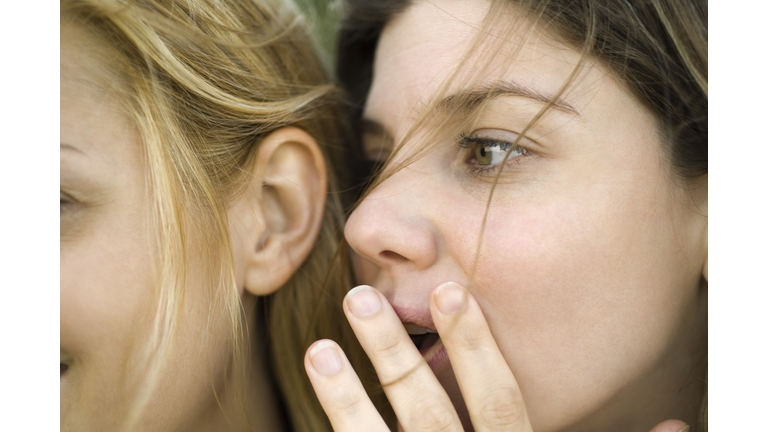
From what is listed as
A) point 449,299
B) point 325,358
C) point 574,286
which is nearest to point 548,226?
point 574,286

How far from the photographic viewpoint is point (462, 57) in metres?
1.07

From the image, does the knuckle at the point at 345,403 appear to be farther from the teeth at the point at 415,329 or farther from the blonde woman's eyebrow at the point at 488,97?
the blonde woman's eyebrow at the point at 488,97

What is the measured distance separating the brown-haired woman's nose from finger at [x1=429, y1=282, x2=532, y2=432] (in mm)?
89

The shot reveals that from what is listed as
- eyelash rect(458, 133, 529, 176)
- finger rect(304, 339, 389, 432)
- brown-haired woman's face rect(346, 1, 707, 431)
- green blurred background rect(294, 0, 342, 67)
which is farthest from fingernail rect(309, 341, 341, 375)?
green blurred background rect(294, 0, 342, 67)

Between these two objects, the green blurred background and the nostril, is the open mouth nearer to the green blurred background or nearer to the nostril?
the nostril

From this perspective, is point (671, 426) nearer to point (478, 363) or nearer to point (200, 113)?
point (478, 363)

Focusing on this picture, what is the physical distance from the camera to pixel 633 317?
1052 mm

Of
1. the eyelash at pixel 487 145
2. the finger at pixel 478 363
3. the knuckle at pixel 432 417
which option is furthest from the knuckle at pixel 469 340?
the eyelash at pixel 487 145

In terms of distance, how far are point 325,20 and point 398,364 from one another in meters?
1.35

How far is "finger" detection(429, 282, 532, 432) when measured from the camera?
38.6 inches

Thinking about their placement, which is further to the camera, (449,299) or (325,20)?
(325,20)
